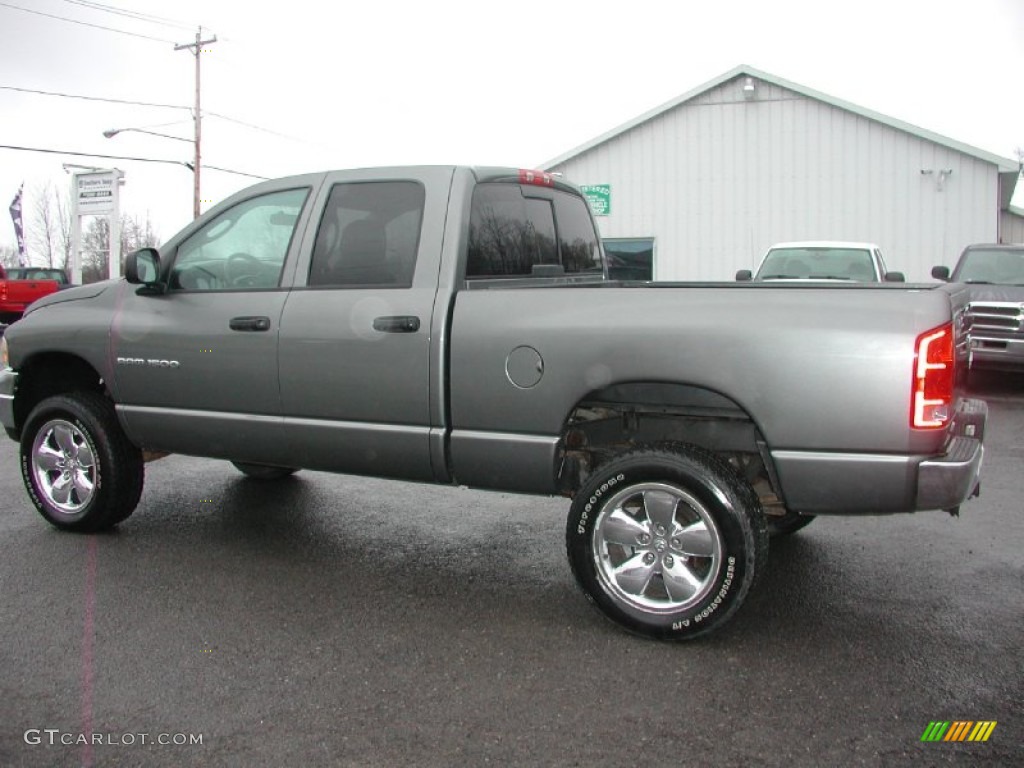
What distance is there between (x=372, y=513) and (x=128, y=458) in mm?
1461

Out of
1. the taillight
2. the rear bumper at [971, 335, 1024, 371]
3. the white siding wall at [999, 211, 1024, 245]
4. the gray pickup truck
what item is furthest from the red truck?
the white siding wall at [999, 211, 1024, 245]

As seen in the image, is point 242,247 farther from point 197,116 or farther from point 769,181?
point 197,116

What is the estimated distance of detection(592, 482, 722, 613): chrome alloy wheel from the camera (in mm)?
3473

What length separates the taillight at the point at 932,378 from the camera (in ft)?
10.2

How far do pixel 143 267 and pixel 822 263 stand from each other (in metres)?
9.62

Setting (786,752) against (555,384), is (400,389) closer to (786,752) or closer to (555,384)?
(555,384)

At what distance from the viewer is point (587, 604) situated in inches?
156

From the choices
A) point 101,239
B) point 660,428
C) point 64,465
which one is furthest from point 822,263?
point 101,239

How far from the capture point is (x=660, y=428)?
3.95 meters

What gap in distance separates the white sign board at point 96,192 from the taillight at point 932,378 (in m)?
33.2

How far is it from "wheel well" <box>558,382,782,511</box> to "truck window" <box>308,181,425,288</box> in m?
1.04

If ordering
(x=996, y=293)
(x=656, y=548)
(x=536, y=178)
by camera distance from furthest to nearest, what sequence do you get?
1. (x=996, y=293)
2. (x=536, y=178)
3. (x=656, y=548)

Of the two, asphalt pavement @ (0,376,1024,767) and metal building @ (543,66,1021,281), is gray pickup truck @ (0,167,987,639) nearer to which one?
asphalt pavement @ (0,376,1024,767)

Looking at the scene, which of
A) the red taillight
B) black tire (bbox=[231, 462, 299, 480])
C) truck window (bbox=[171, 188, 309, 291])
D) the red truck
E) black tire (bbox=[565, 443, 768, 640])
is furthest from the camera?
the red truck
